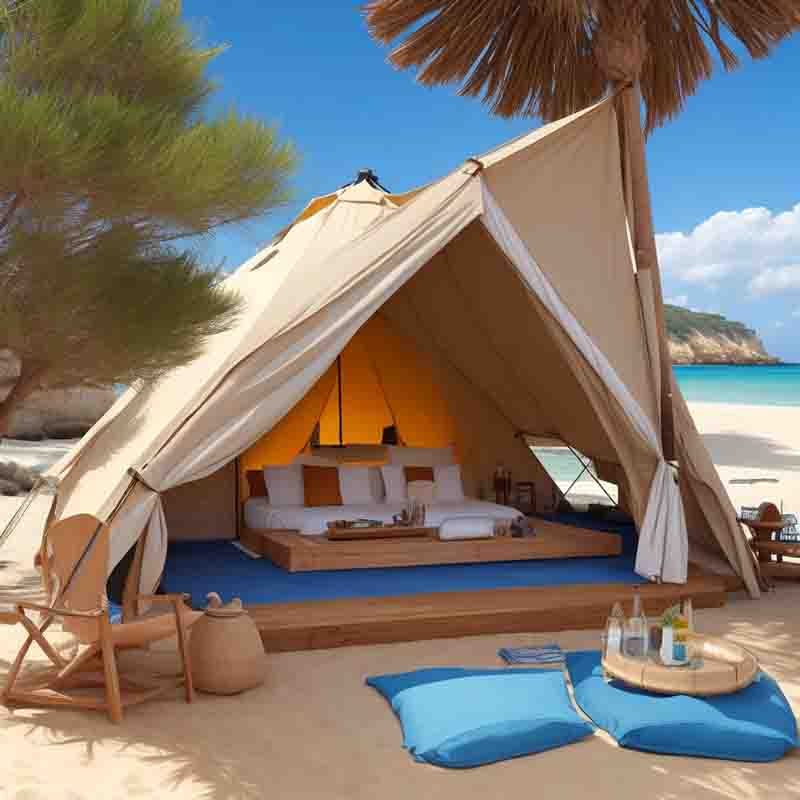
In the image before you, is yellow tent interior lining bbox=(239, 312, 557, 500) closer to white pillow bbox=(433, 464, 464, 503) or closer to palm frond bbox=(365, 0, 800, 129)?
white pillow bbox=(433, 464, 464, 503)

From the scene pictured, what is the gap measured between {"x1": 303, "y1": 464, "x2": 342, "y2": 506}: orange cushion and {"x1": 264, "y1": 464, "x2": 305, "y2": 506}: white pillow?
73mm

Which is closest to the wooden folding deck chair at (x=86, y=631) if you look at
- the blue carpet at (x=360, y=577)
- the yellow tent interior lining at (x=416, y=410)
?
the blue carpet at (x=360, y=577)

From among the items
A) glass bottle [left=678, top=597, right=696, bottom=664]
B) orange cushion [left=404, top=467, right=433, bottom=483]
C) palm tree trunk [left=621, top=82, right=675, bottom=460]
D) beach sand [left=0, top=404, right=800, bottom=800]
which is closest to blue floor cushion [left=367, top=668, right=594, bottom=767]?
beach sand [left=0, top=404, right=800, bottom=800]

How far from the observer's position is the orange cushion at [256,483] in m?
8.73

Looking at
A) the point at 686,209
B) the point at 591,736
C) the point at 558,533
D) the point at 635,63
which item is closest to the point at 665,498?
the point at 558,533

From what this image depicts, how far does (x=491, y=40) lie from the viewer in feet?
26.4

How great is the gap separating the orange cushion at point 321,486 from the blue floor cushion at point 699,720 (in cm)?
423

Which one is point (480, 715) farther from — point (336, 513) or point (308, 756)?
point (336, 513)

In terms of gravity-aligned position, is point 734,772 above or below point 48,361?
below

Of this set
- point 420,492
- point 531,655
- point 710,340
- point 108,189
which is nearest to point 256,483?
point 420,492

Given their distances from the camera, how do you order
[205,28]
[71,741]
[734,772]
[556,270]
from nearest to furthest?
[734,772]
[71,741]
[205,28]
[556,270]

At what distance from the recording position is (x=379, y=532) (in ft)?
24.0

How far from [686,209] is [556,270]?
2466 inches

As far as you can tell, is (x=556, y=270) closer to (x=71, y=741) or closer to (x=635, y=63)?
(x=635, y=63)
